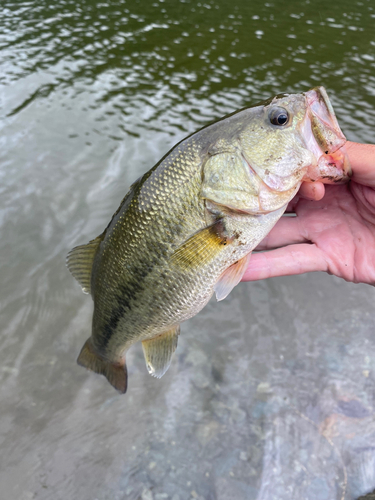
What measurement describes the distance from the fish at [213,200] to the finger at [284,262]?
1.51 feet

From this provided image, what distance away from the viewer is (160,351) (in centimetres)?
284

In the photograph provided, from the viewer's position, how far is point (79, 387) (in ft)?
13.1

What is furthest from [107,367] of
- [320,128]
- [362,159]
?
[362,159]

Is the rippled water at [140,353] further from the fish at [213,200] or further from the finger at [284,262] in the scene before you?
the fish at [213,200]

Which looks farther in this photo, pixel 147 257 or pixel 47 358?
pixel 47 358

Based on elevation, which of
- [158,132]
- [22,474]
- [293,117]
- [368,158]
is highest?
[293,117]

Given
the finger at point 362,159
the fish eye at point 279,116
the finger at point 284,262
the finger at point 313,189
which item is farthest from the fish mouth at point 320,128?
the finger at point 284,262

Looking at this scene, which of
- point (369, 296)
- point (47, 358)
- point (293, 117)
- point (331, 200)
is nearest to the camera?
point (293, 117)

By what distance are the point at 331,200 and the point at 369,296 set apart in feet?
7.04

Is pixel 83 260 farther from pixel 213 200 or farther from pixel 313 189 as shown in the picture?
pixel 313 189

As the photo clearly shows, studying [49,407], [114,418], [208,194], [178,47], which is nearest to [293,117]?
[208,194]

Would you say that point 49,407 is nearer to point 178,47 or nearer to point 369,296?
point 369,296

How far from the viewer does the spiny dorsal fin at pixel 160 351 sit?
281 cm

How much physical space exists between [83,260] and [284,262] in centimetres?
151
